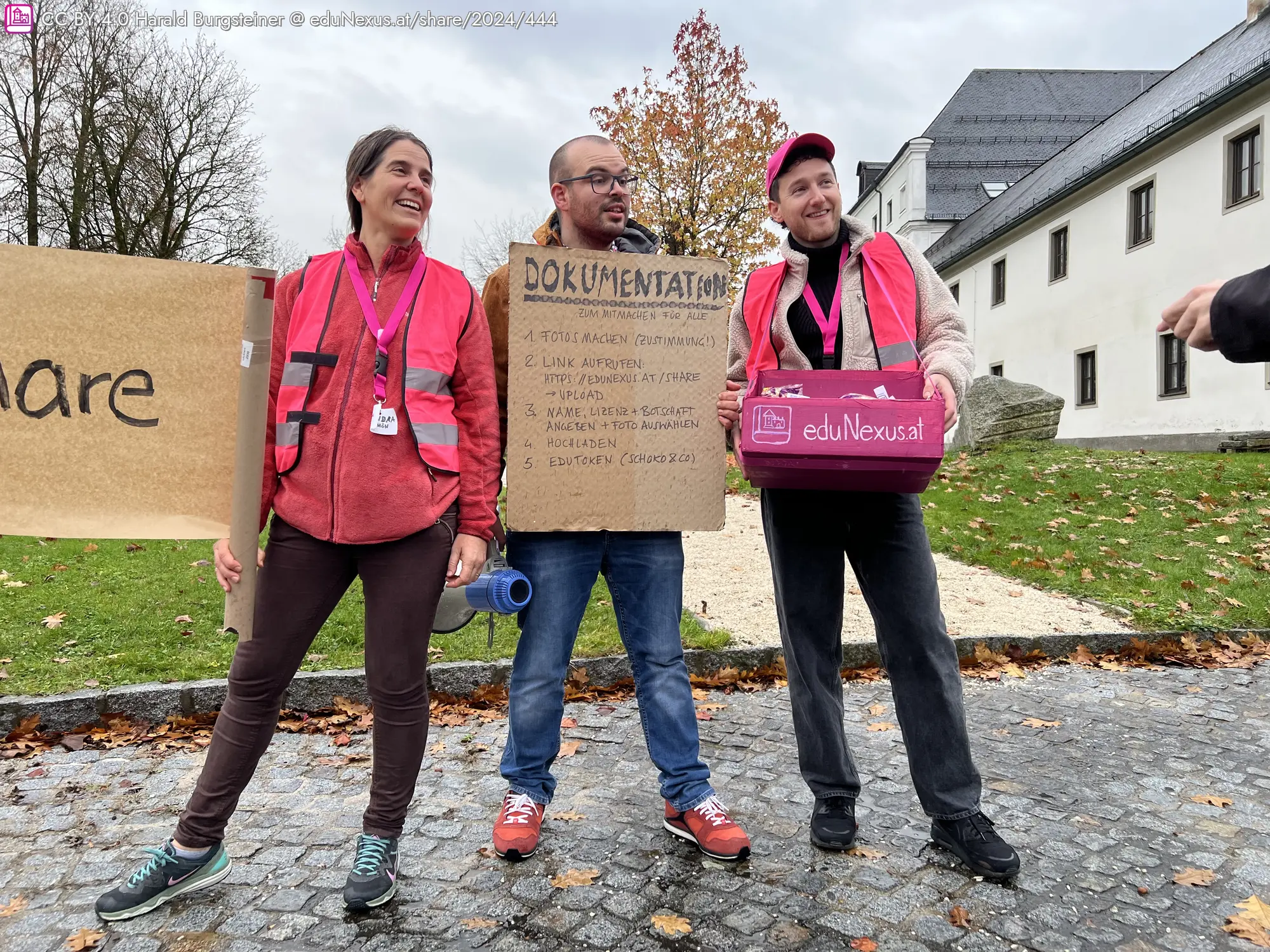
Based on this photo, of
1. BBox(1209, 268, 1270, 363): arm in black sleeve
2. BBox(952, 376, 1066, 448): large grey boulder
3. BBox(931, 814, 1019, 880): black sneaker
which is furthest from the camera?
BBox(952, 376, 1066, 448): large grey boulder

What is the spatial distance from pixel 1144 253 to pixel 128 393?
24213 millimetres

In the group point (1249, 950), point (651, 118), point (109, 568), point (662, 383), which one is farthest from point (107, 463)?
point (651, 118)

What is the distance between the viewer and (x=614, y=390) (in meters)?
3.00

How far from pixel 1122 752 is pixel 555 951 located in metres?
2.79

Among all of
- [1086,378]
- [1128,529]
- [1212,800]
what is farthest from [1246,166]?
[1212,800]

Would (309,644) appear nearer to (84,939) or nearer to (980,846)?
(84,939)

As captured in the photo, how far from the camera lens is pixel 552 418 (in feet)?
9.70

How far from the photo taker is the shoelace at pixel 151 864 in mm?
2514

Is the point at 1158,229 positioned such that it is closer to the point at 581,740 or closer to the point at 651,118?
the point at 651,118

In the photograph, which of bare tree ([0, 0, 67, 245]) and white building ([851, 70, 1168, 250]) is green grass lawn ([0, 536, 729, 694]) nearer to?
bare tree ([0, 0, 67, 245])

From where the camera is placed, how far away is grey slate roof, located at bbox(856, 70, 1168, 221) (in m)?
40.5

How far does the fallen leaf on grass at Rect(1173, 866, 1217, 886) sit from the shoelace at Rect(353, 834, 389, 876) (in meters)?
2.40

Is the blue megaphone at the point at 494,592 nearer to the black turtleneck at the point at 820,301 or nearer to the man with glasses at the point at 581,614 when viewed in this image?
the man with glasses at the point at 581,614

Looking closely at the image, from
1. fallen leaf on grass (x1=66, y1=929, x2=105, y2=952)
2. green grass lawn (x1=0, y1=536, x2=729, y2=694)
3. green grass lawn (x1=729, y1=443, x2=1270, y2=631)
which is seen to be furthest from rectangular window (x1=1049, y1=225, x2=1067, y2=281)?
fallen leaf on grass (x1=66, y1=929, x2=105, y2=952)
